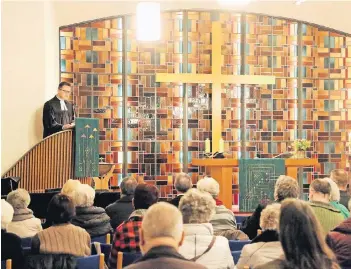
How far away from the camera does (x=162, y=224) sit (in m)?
2.56

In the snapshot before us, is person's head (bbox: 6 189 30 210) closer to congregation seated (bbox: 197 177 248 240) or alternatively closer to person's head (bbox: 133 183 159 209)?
person's head (bbox: 133 183 159 209)

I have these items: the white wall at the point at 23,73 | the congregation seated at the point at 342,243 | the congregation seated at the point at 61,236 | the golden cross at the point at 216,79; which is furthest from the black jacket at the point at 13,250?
the golden cross at the point at 216,79

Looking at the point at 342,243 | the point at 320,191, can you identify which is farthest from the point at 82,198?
the point at 342,243

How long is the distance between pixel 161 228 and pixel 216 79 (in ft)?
25.6

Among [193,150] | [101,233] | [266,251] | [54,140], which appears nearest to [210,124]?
[193,150]

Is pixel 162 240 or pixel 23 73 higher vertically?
pixel 23 73

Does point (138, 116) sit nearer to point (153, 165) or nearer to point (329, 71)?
point (153, 165)

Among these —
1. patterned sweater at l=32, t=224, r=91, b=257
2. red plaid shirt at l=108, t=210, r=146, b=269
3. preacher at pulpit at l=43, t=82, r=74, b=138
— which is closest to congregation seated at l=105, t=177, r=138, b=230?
red plaid shirt at l=108, t=210, r=146, b=269

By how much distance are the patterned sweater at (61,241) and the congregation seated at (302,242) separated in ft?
6.00

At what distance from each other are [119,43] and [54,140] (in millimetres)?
3155

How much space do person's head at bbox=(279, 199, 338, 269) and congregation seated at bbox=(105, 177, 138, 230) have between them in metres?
3.17

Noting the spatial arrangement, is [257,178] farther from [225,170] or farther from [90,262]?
[90,262]

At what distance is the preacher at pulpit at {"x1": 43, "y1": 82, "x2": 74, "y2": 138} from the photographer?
8.55 meters

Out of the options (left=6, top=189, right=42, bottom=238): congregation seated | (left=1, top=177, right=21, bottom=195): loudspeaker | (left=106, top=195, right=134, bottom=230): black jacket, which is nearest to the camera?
(left=6, top=189, right=42, bottom=238): congregation seated
